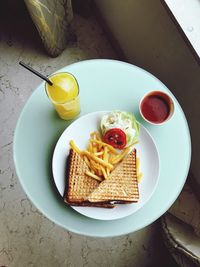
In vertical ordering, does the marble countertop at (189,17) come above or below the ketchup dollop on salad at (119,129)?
above

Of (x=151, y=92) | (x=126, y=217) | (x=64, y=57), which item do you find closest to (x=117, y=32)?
(x=64, y=57)

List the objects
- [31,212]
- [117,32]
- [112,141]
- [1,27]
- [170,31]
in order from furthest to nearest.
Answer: [1,27] < [117,32] < [31,212] < [170,31] < [112,141]

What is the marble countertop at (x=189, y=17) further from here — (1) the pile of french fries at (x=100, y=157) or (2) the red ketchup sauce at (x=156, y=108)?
(1) the pile of french fries at (x=100, y=157)

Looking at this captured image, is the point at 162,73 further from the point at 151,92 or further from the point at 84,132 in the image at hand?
the point at 84,132

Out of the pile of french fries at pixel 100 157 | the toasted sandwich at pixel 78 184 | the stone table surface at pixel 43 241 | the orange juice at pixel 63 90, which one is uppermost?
the orange juice at pixel 63 90

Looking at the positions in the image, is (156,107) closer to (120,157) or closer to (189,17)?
(120,157)

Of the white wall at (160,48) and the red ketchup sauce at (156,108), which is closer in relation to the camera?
the red ketchup sauce at (156,108)

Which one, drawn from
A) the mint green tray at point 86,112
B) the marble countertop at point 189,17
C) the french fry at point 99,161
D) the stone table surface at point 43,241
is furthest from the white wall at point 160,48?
the french fry at point 99,161
